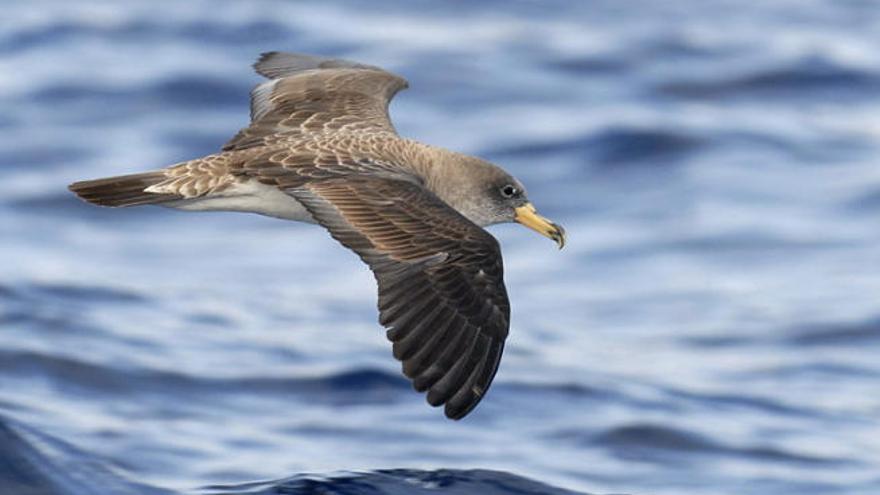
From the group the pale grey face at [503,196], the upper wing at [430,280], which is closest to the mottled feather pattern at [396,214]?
the upper wing at [430,280]

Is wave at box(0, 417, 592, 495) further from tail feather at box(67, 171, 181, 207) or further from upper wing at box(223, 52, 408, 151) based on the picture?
tail feather at box(67, 171, 181, 207)

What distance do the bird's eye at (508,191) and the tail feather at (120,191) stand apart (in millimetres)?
1456

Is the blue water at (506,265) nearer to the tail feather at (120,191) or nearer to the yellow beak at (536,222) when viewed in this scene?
the yellow beak at (536,222)

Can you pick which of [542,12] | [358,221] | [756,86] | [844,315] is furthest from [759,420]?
[542,12]

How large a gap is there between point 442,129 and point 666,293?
327 centimetres

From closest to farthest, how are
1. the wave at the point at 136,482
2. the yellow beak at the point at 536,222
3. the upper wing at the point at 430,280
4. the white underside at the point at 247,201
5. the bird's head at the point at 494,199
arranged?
the upper wing at the point at 430,280
the white underside at the point at 247,201
the yellow beak at the point at 536,222
the bird's head at the point at 494,199
the wave at the point at 136,482

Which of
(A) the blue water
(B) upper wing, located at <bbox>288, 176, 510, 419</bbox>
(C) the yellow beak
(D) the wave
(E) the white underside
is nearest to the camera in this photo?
(B) upper wing, located at <bbox>288, 176, 510, 419</bbox>

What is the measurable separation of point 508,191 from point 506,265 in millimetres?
5742

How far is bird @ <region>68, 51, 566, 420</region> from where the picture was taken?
24.9ft

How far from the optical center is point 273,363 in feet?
42.4

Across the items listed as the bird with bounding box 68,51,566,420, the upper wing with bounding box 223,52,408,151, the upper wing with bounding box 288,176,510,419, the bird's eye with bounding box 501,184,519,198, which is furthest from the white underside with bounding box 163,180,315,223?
the bird's eye with bounding box 501,184,519,198

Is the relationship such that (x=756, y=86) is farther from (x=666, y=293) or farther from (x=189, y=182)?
(x=189, y=182)

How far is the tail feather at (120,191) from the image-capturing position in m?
8.11

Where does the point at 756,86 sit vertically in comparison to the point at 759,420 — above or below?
above
